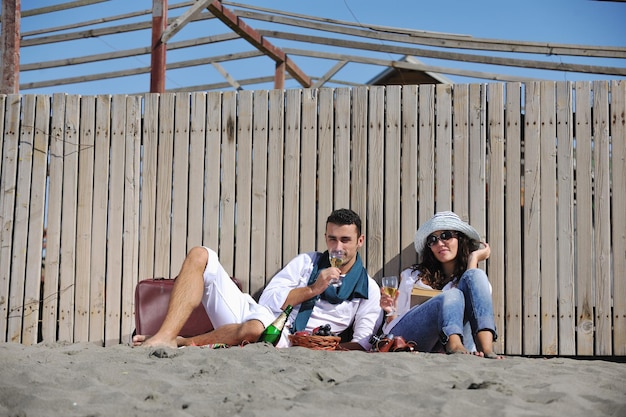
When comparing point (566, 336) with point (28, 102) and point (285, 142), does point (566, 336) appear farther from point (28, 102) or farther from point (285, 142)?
point (28, 102)

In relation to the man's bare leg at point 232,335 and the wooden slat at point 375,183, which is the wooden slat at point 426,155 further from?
the man's bare leg at point 232,335

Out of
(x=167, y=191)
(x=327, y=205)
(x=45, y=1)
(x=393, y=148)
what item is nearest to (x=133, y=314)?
(x=167, y=191)

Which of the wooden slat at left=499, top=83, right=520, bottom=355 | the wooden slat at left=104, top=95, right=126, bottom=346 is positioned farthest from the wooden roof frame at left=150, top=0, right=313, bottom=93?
the wooden slat at left=499, top=83, right=520, bottom=355

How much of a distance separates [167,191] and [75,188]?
31.5 inches

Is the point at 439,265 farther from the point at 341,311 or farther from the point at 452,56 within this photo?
the point at 452,56

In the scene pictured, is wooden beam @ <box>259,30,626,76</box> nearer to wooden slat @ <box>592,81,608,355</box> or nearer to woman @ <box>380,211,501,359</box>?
wooden slat @ <box>592,81,608,355</box>

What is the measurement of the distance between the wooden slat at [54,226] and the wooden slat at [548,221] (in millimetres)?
3878

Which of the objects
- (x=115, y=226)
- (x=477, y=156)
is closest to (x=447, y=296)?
(x=477, y=156)

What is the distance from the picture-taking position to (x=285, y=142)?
6117mm

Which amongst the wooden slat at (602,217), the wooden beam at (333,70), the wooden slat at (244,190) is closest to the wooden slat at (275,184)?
the wooden slat at (244,190)

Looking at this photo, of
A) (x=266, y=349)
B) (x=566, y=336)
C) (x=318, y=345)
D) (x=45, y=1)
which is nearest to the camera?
(x=266, y=349)

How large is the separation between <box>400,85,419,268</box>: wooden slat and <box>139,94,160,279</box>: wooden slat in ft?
6.67

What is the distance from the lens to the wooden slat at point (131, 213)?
6.12 meters

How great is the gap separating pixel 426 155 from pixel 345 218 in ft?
2.89
